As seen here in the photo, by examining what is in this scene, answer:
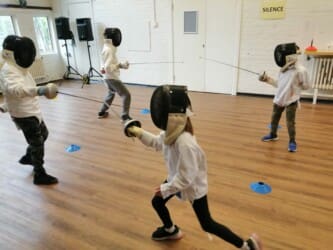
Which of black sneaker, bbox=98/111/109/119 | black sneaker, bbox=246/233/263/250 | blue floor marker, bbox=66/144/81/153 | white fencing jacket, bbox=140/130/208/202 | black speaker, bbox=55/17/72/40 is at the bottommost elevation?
blue floor marker, bbox=66/144/81/153

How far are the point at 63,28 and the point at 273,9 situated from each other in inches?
210

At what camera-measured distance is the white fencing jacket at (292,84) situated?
285cm

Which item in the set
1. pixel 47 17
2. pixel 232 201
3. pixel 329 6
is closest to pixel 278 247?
pixel 232 201

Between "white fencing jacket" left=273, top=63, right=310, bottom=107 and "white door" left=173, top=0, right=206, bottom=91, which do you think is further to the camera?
"white door" left=173, top=0, right=206, bottom=91

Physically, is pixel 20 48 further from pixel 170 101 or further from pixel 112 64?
pixel 112 64

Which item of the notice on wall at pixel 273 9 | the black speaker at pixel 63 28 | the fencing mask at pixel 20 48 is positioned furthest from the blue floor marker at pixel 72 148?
the black speaker at pixel 63 28

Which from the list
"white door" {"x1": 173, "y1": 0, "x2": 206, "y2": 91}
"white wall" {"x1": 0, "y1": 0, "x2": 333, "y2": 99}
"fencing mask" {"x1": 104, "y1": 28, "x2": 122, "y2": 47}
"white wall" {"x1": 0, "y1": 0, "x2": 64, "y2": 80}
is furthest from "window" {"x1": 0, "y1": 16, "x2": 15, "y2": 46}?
"white door" {"x1": 173, "y1": 0, "x2": 206, "y2": 91}

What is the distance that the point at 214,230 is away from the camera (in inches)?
59.5

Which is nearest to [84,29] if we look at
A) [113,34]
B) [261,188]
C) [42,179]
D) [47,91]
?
[113,34]

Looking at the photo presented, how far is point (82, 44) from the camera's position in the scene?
759 centimetres

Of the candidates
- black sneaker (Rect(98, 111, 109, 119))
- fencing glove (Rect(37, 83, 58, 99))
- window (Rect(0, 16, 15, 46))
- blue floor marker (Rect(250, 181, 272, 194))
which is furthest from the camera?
window (Rect(0, 16, 15, 46))

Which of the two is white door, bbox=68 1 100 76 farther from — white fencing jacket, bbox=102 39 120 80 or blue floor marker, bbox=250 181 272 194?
blue floor marker, bbox=250 181 272 194

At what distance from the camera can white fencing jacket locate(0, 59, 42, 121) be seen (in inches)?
84.0

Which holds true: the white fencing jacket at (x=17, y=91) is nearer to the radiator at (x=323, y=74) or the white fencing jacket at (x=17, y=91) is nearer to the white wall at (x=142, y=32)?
the white wall at (x=142, y=32)
